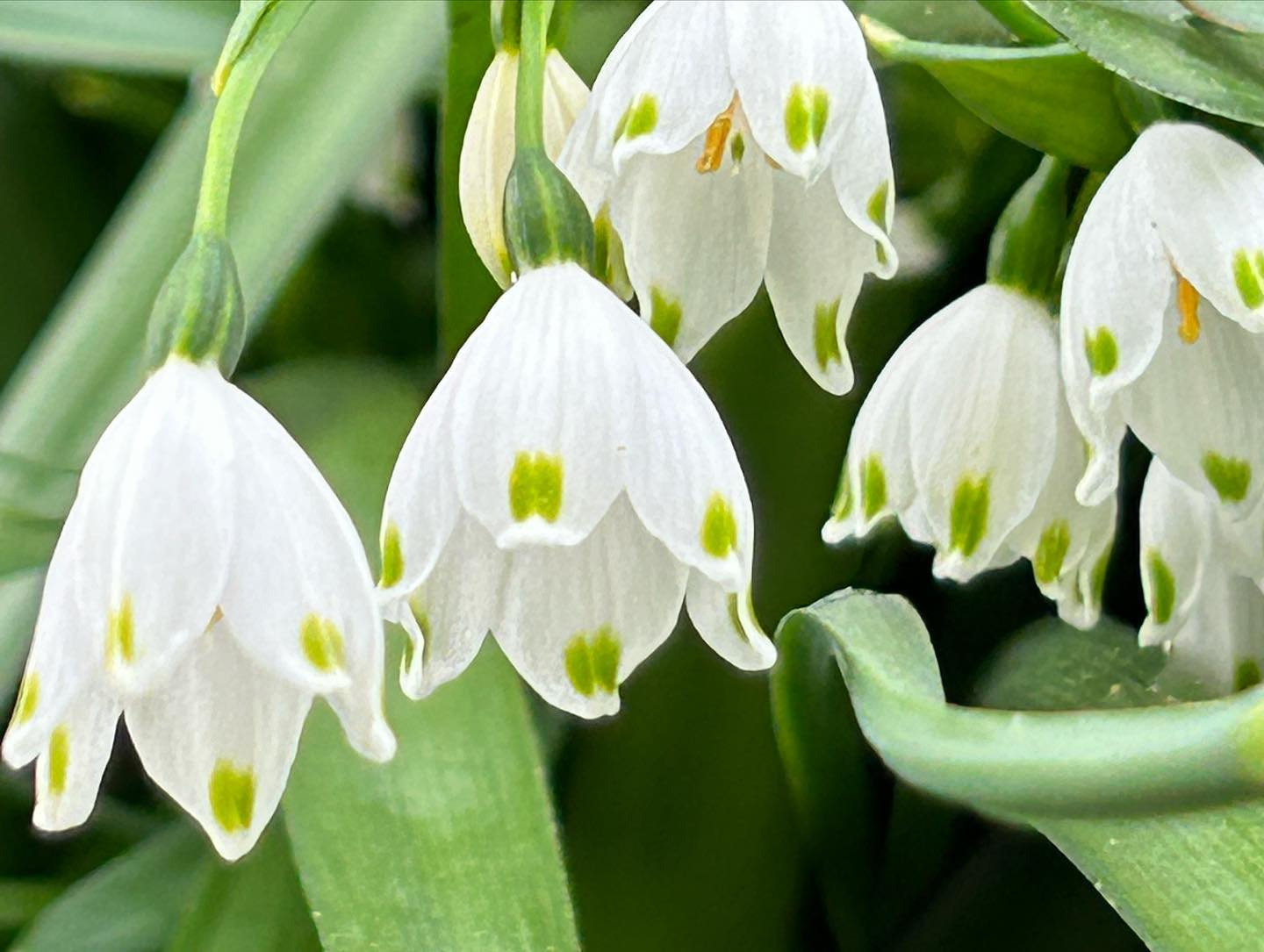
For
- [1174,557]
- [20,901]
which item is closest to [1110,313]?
[1174,557]

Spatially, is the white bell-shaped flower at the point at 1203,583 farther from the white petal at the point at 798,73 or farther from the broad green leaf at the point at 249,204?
the broad green leaf at the point at 249,204

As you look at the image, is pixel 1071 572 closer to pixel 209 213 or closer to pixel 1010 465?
pixel 1010 465

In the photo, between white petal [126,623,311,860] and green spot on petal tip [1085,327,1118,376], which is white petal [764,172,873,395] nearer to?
green spot on petal tip [1085,327,1118,376]

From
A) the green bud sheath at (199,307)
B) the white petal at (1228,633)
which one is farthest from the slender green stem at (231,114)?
the white petal at (1228,633)

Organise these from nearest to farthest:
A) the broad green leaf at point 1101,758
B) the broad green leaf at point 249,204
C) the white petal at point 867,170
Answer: the broad green leaf at point 1101,758 → the white petal at point 867,170 → the broad green leaf at point 249,204

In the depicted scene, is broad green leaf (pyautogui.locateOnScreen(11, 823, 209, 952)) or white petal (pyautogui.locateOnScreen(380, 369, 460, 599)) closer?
white petal (pyautogui.locateOnScreen(380, 369, 460, 599))

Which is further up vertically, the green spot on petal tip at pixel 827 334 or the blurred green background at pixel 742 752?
the green spot on petal tip at pixel 827 334

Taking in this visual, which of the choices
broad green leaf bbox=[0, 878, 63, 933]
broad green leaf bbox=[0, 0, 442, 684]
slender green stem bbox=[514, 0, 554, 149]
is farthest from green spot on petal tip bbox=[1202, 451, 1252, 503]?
broad green leaf bbox=[0, 878, 63, 933]

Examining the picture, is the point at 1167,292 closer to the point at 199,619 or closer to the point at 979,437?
the point at 979,437
